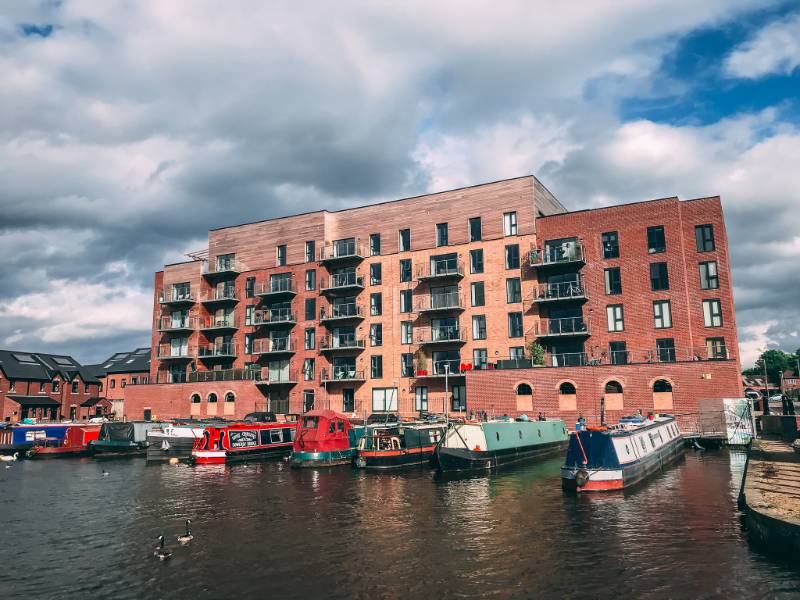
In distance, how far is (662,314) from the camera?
46438 millimetres

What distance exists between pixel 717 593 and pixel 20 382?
82.6 m

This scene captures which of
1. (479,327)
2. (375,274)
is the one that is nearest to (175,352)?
(375,274)

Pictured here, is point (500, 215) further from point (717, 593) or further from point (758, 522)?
point (717, 593)

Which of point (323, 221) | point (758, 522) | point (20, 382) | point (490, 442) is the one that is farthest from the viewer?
point (20, 382)

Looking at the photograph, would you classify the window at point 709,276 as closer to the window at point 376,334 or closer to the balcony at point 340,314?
the window at point 376,334

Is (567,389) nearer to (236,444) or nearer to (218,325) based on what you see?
(236,444)

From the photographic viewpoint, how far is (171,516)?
22625 mm

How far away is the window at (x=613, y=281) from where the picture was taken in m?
48.3

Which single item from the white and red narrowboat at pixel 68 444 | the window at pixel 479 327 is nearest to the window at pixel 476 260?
the window at pixel 479 327

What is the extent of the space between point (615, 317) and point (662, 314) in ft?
11.4

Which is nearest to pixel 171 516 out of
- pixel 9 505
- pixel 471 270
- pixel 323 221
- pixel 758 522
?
pixel 9 505

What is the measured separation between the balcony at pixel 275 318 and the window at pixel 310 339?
166cm

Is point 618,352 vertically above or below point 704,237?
below

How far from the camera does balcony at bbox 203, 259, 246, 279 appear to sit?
2485 inches
